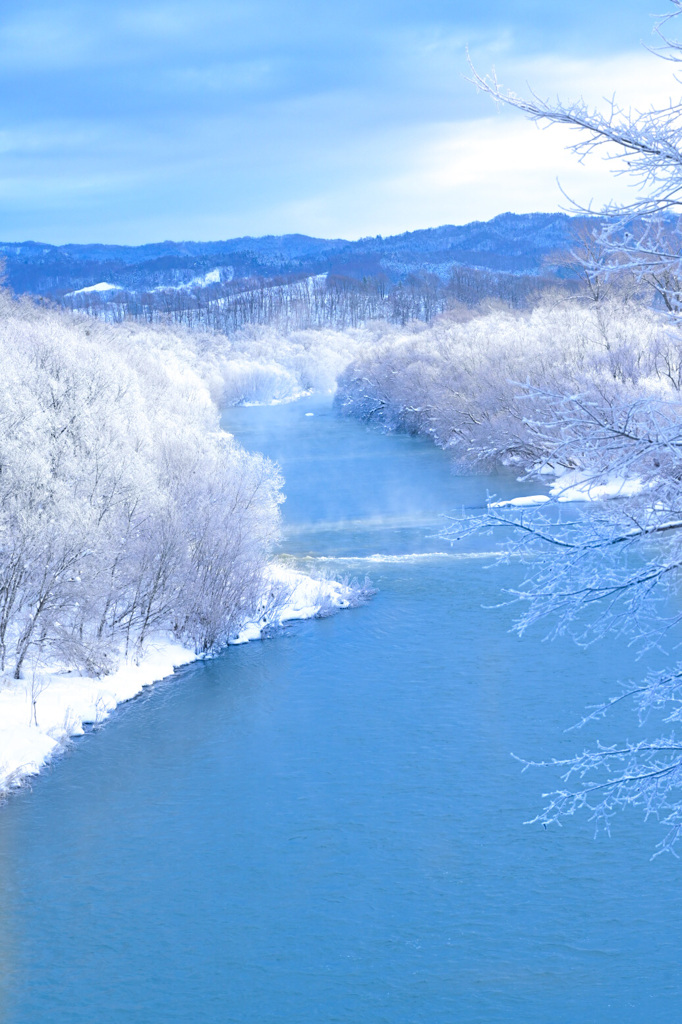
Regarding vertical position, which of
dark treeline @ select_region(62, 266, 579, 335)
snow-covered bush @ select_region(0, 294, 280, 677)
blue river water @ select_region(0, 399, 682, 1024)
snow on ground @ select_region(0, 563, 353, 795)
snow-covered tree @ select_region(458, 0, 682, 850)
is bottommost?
blue river water @ select_region(0, 399, 682, 1024)

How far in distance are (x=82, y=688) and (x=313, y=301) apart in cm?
14095

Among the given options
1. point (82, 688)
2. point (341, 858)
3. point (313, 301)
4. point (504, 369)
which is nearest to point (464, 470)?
point (504, 369)

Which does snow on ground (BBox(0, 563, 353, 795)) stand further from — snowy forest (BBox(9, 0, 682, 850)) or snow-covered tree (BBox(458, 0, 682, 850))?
snow-covered tree (BBox(458, 0, 682, 850))

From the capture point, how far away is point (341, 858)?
12.0m

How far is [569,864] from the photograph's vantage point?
11.6m

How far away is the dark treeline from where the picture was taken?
13212cm

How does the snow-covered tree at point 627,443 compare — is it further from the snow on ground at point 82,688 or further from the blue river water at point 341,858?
the snow on ground at point 82,688

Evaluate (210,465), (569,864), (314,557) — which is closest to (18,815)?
(569,864)

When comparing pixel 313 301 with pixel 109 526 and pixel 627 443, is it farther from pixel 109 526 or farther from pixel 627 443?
pixel 627 443

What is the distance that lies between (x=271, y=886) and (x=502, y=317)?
1967 inches

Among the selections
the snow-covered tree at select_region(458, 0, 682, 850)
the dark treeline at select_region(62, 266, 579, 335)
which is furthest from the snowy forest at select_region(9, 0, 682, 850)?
the dark treeline at select_region(62, 266, 579, 335)

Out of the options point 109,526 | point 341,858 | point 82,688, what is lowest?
point 341,858

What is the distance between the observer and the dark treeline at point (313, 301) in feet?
433

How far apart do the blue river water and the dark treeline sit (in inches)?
3940
